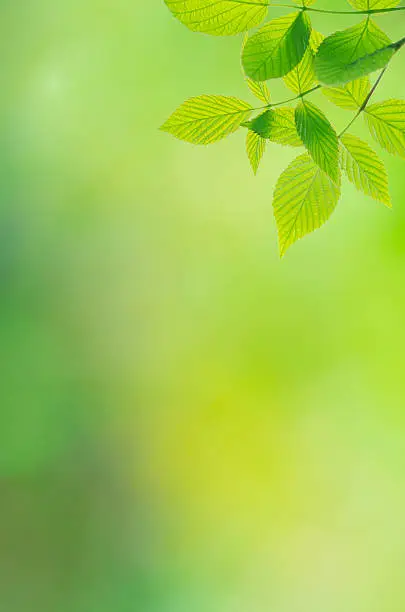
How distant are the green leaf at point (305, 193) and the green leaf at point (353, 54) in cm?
6

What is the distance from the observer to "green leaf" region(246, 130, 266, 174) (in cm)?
29

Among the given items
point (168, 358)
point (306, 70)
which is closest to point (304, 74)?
point (306, 70)

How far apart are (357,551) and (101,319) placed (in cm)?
294

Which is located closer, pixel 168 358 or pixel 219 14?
pixel 219 14

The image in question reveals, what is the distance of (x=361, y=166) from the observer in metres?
0.29

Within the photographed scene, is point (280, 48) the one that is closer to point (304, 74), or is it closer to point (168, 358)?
point (304, 74)

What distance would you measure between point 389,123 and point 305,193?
0.16 ft

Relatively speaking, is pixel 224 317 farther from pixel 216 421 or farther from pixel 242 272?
pixel 216 421

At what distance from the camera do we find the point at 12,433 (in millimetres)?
4883

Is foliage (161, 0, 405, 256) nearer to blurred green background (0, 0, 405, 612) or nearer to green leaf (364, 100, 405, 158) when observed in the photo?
green leaf (364, 100, 405, 158)

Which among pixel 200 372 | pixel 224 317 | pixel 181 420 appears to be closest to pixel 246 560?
pixel 181 420

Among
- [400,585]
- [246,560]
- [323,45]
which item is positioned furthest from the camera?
[246,560]

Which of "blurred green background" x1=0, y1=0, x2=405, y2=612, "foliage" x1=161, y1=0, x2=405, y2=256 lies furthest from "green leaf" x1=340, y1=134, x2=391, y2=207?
"blurred green background" x1=0, y1=0, x2=405, y2=612

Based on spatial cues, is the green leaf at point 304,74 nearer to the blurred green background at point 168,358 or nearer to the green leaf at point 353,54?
the green leaf at point 353,54
